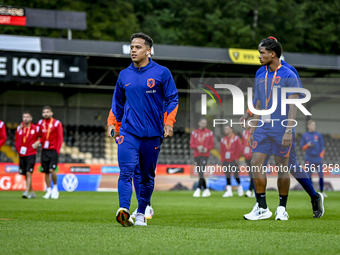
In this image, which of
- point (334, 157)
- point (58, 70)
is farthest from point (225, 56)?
point (334, 157)

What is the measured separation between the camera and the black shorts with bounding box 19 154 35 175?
13844 mm

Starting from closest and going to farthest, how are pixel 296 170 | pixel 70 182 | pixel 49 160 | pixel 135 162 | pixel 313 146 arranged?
pixel 135 162
pixel 296 170
pixel 49 160
pixel 313 146
pixel 70 182

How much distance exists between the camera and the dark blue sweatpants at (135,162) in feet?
18.8

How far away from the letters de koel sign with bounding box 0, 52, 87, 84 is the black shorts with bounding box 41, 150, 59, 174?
642cm

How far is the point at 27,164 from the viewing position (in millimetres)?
13883

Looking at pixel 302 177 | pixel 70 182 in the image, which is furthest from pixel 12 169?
pixel 302 177

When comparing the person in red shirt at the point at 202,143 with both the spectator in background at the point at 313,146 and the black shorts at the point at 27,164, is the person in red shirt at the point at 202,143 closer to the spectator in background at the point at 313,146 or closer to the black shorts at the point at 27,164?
the spectator in background at the point at 313,146

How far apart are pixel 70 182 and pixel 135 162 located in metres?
13.8

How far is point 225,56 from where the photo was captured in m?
22.4

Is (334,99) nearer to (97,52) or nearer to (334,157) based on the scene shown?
(334,157)

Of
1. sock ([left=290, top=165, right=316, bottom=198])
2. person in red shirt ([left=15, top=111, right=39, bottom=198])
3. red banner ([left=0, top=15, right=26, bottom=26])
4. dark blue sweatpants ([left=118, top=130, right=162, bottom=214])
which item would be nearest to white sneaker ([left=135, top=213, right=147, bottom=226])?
dark blue sweatpants ([left=118, top=130, right=162, bottom=214])

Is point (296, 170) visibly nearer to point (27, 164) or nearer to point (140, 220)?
point (140, 220)

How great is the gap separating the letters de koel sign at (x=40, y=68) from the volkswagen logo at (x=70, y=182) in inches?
135

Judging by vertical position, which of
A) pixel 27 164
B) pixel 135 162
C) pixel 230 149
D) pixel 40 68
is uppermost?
pixel 40 68
